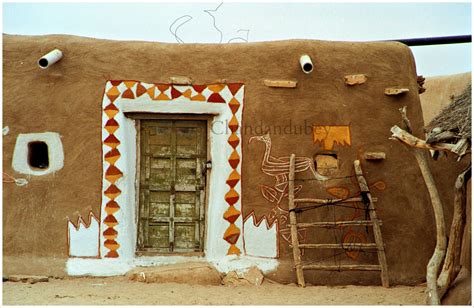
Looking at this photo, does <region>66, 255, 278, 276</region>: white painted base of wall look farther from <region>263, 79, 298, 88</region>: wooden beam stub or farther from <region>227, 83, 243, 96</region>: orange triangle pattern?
<region>263, 79, 298, 88</region>: wooden beam stub

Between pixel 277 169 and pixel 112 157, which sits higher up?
pixel 112 157

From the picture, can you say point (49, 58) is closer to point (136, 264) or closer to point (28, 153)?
point (28, 153)

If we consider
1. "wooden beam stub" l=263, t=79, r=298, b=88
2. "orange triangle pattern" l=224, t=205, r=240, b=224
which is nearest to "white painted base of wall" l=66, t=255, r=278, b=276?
"orange triangle pattern" l=224, t=205, r=240, b=224

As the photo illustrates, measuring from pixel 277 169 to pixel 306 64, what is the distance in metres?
1.37

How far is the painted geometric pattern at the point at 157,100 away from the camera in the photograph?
8312mm

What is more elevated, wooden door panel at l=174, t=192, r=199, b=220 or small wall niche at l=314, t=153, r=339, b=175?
small wall niche at l=314, t=153, r=339, b=175

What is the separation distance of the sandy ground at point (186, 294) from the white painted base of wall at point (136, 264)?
0.40ft

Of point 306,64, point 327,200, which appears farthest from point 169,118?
point 327,200

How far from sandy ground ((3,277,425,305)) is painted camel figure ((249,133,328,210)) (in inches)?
43.7

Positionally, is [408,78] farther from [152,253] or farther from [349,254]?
[152,253]

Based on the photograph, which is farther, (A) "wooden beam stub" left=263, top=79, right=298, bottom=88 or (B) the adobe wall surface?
(B) the adobe wall surface

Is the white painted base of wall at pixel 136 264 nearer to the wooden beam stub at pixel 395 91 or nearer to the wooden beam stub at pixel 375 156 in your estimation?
the wooden beam stub at pixel 375 156

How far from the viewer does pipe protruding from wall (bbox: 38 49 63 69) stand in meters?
8.18

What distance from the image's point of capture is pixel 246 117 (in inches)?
335
